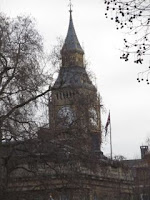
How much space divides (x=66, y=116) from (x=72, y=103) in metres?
0.86

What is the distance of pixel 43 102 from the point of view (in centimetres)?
3625

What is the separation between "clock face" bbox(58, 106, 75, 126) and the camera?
36188 mm

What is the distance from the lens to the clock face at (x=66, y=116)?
119 feet

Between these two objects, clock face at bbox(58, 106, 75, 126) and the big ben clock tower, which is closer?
the big ben clock tower

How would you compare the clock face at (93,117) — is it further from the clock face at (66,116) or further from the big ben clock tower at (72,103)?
the clock face at (66,116)

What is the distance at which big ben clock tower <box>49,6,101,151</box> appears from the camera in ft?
118

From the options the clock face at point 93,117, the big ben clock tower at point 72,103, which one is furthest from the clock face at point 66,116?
the clock face at point 93,117

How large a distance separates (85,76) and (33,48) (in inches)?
149

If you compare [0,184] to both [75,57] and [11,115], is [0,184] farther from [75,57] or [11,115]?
[75,57]

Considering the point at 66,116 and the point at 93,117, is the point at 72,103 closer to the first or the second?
the point at 66,116

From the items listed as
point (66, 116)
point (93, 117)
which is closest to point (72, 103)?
point (66, 116)

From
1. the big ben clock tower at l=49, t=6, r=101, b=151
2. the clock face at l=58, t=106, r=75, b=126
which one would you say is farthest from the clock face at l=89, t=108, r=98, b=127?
the clock face at l=58, t=106, r=75, b=126

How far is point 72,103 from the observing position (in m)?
36.2

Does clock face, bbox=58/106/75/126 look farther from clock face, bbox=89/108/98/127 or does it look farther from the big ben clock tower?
clock face, bbox=89/108/98/127
